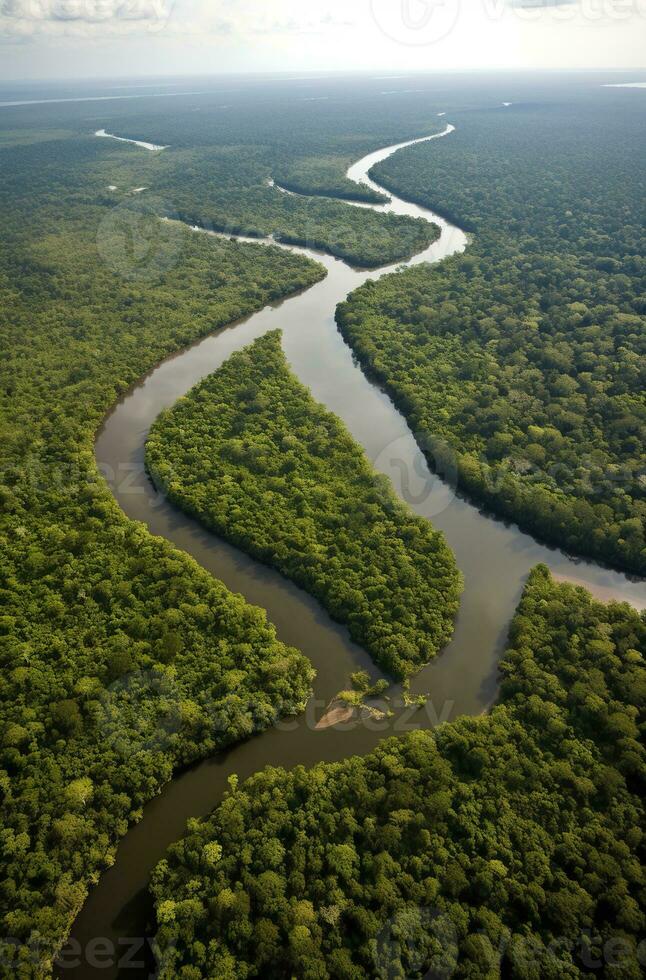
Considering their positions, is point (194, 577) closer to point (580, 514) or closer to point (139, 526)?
point (139, 526)

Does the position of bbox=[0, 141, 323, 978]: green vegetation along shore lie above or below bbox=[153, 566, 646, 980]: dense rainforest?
above

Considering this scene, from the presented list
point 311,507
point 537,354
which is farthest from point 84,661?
point 537,354

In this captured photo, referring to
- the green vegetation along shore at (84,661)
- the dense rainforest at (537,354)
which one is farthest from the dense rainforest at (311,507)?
the dense rainforest at (537,354)

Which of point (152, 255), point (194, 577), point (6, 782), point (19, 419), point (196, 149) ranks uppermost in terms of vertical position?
point (196, 149)

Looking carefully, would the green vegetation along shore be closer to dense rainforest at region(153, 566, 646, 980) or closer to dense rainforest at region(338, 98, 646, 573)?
dense rainforest at region(153, 566, 646, 980)

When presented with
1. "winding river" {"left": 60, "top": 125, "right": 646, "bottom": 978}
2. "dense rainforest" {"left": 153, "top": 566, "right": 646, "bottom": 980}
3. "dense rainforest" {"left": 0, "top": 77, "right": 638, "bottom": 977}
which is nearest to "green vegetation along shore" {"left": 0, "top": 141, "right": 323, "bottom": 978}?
"dense rainforest" {"left": 0, "top": 77, "right": 638, "bottom": 977}

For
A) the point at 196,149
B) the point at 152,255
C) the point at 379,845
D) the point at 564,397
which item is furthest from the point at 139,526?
the point at 196,149
